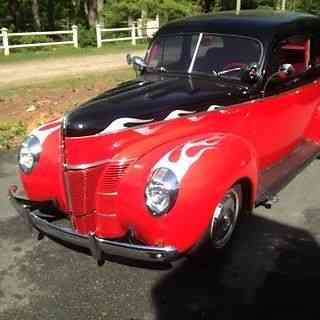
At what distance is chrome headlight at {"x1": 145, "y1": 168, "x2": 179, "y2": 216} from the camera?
3.66m

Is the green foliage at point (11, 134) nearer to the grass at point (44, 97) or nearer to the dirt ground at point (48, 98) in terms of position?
the grass at point (44, 97)

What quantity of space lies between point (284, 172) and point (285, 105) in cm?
67

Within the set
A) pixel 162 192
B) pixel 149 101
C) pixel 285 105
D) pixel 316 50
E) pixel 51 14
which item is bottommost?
pixel 51 14

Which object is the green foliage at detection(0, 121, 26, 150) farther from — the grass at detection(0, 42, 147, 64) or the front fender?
the grass at detection(0, 42, 147, 64)

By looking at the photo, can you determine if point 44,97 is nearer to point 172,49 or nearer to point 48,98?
point 48,98

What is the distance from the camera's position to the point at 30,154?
4.48 m

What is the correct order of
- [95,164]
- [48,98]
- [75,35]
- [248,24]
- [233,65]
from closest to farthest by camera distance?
1. [95,164]
2. [233,65]
3. [248,24]
4. [48,98]
5. [75,35]

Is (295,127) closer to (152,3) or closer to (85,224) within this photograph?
(85,224)

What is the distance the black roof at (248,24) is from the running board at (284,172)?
4.16 feet

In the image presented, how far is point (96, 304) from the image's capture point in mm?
3799

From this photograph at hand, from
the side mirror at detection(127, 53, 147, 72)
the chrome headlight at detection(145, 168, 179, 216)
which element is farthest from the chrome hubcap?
Result: the side mirror at detection(127, 53, 147, 72)

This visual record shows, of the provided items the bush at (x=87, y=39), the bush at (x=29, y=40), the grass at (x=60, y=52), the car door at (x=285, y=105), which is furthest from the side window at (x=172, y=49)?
the bush at (x=87, y=39)

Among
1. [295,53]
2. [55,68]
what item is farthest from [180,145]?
[55,68]

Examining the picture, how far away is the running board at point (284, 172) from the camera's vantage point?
16.0 feet
